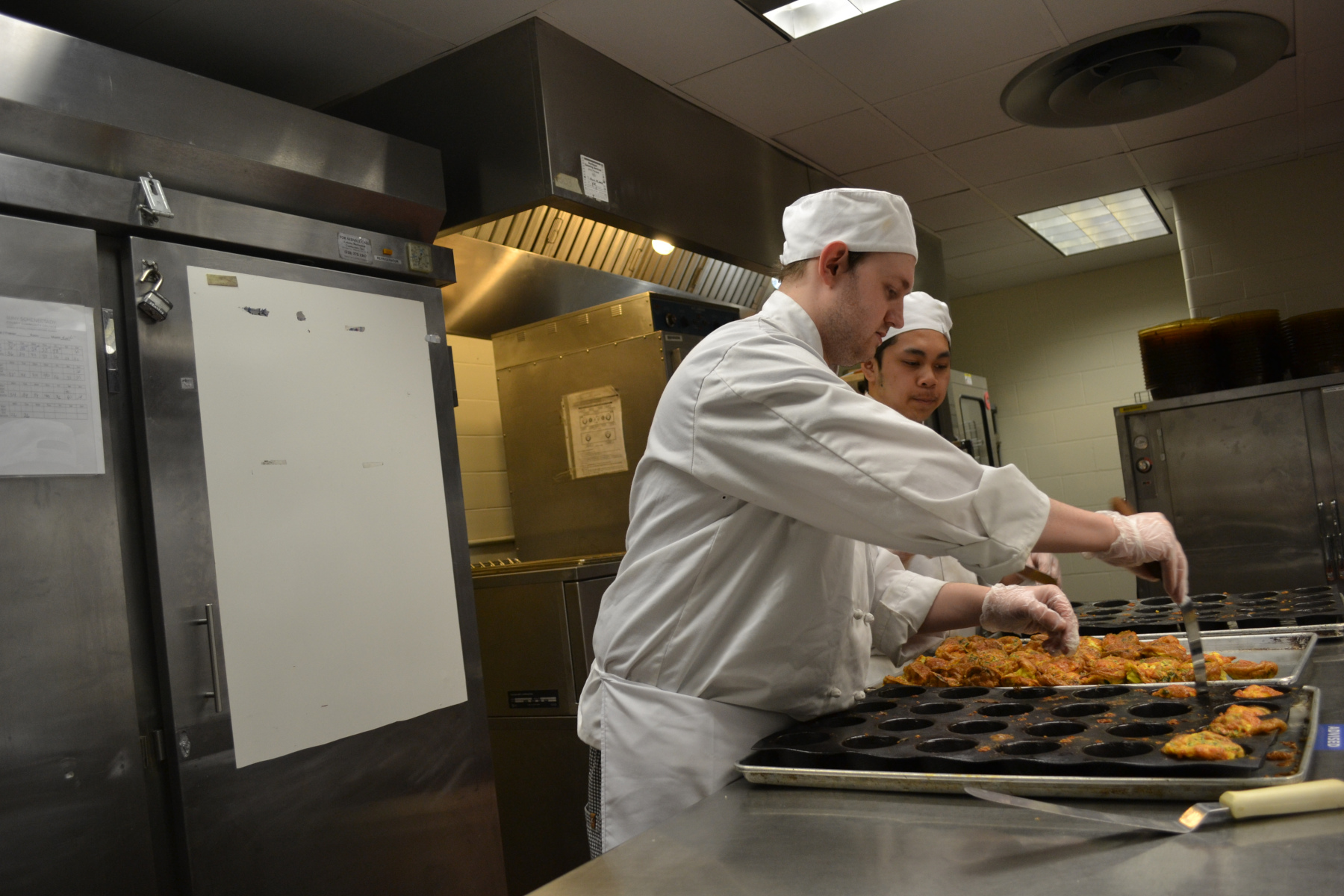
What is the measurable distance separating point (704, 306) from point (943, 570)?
4.96 feet

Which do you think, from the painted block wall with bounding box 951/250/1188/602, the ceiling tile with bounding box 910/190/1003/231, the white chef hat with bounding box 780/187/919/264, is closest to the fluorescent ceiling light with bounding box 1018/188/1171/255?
the ceiling tile with bounding box 910/190/1003/231

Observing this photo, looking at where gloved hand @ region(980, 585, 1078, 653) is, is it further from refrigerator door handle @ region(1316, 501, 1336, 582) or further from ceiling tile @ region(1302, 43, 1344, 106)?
ceiling tile @ region(1302, 43, 1344, 106)

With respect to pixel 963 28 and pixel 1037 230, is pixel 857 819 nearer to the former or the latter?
pixel 963 28

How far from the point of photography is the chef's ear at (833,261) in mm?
1593

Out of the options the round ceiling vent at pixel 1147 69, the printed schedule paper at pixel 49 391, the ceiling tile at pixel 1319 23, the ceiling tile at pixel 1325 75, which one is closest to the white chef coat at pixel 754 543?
the printed schedule paper at pixel 49 391

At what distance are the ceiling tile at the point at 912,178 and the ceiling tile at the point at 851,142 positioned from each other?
0.27ft

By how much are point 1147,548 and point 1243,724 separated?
0.94 feet

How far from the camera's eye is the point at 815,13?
2789 millimetres

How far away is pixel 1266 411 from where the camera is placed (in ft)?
13.1

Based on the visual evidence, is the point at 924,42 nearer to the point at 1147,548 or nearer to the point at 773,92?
the point at 773,92

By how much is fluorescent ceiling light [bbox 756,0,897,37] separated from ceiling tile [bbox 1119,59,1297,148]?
5.68 feet

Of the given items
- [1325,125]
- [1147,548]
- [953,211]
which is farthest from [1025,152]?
[1147,548]

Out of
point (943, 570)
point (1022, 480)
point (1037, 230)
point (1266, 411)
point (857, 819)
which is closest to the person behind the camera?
point (857, 819)

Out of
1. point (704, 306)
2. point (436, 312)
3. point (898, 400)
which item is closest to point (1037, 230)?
point (704, 306)
